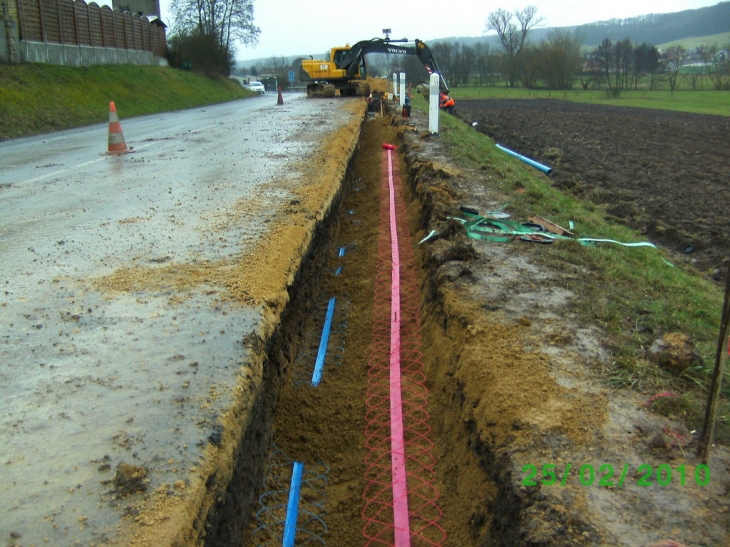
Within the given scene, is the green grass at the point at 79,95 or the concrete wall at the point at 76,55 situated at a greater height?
the concrete wall at the point at 76,55

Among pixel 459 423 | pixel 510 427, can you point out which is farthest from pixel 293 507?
pixel 510 427

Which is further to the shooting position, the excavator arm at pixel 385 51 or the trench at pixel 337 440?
the excavator arm at pixel 385 51

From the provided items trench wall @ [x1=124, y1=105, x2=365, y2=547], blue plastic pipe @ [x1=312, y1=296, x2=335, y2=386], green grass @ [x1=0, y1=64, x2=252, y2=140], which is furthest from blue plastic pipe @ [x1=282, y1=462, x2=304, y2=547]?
green grass @ [x1=0, y1=64, x2=252, y2=140]

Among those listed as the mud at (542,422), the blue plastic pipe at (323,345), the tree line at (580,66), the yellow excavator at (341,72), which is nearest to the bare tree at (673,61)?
the tree line at (580,66)

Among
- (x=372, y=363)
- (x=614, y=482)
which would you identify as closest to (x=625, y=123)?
(x=372, y=363)

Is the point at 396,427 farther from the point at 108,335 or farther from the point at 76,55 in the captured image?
the point at 76,55

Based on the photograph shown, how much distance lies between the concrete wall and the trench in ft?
75.2

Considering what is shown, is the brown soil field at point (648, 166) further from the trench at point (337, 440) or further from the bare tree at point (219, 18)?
the bare tree at point (219, 18)

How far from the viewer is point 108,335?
3.95 meters

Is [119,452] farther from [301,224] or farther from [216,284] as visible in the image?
[301,224]

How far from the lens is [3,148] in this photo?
14.1m

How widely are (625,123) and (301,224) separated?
79.7 ft

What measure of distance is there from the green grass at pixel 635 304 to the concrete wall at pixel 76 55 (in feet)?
76.4

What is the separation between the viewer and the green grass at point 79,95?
18.9 m
